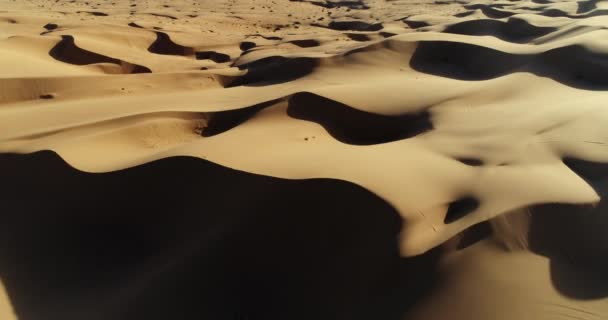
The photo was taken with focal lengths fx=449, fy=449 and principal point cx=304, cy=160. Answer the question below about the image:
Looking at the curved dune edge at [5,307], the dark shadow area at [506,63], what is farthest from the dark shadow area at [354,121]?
the curved dune edge at [5,307]

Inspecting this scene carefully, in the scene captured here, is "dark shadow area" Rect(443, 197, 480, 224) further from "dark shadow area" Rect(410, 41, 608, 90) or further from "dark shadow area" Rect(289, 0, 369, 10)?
"dark shadow area" Rect(289, 0, 369, 10)

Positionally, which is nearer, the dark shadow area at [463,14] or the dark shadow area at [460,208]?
the dark shadow area at [460,208]

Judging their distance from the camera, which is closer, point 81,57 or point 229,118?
Answer: point 229,118

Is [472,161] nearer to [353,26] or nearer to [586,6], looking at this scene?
[353,26]

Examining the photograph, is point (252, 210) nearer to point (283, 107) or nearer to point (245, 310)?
point (245, 310)

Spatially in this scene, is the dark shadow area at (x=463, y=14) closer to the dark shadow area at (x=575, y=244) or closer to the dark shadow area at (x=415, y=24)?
the dark shadow area at (x=415, y=24)

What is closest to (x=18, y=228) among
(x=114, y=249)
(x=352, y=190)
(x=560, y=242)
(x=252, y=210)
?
(x=114, y=249)

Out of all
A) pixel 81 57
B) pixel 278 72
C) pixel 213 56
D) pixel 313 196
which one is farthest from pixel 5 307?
pixel 213 56

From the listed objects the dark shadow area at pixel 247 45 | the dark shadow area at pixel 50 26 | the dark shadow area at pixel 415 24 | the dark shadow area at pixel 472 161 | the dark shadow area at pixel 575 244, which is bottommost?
the dark shadow area at pixel 247 45
